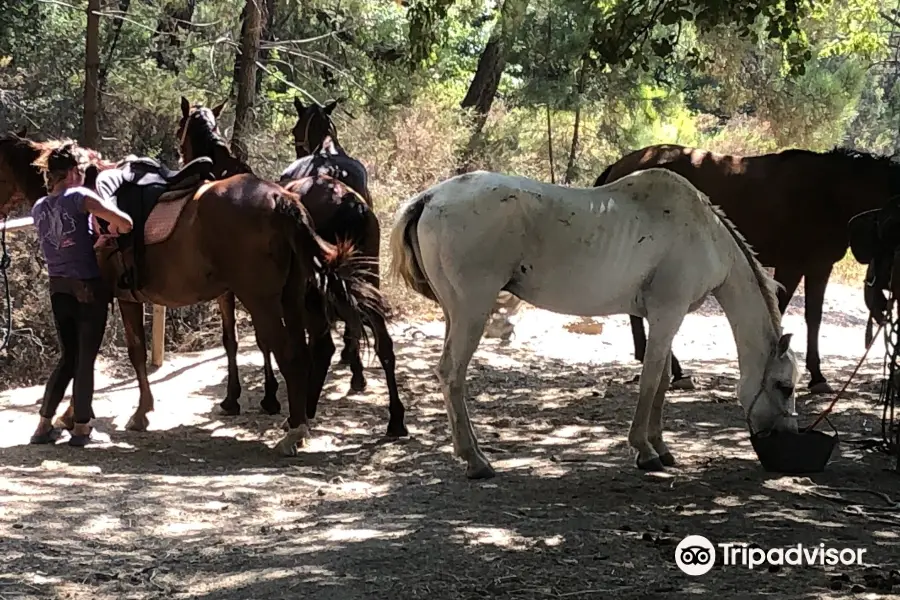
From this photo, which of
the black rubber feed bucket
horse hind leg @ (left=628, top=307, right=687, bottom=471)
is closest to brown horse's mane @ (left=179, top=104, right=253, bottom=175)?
→ horse hind leg @ (left=628, top=307, right=687, bottom=471)

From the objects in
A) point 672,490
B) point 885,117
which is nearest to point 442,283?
point 672,490

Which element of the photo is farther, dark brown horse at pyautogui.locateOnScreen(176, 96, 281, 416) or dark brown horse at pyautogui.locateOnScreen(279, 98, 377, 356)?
dark brown horse at pyautogui.locateOnScreen(279, 98, 377, 356)

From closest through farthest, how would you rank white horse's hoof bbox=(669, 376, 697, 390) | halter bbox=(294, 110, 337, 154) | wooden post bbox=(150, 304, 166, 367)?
1. white horse's hoof bbox=(669, 376, 697, 390)
2. halter bbox=(294, 110, 337, 154)
3. wooden post bbox=(150, 304, 166, 367)

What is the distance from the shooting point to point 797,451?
4934 millimetres

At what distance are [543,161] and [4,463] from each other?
1106cm

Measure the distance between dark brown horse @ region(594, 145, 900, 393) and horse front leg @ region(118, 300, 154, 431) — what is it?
4.09 m

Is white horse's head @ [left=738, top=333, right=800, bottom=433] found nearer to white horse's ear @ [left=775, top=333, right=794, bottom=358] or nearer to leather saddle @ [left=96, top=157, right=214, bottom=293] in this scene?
white horse's ear @ [left=775, top=333, right=794, bottom=358]

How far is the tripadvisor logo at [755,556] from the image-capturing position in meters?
3.47

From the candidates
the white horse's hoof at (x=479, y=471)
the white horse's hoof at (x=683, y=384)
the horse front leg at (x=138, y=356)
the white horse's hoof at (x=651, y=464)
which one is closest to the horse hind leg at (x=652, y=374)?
the white horse's hoof at (x=651, y=464)

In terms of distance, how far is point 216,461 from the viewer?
571 centimetres

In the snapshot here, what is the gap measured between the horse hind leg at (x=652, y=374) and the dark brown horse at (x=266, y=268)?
1794 millimetres

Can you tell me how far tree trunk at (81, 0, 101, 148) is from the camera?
8438 millimetres

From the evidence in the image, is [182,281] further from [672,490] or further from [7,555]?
[672,490]

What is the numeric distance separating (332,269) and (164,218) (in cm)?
119
